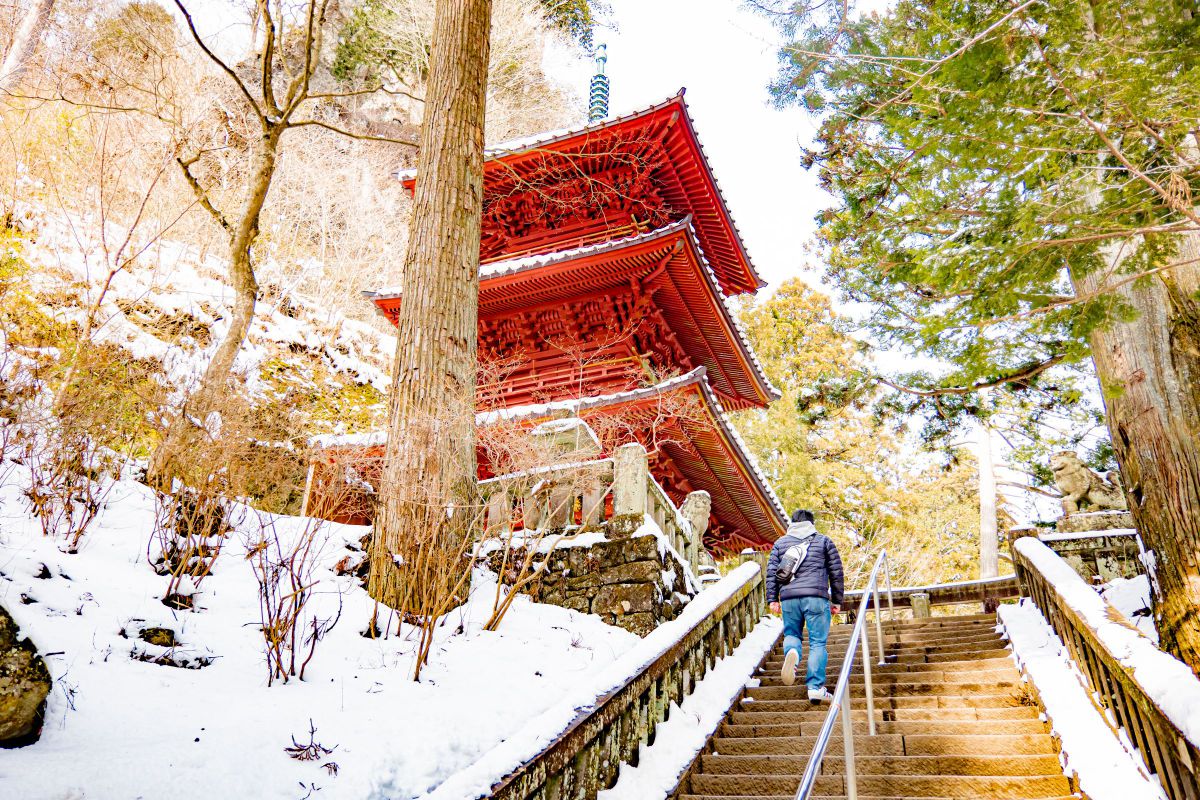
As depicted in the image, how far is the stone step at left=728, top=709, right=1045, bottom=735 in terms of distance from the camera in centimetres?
444

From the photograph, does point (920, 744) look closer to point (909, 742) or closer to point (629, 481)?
point (909, 742)

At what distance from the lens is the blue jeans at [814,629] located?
5.31 meters

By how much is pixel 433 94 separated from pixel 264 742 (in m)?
5.16

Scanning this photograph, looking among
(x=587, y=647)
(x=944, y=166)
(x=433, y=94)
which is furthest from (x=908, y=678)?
(x=433, y=94)

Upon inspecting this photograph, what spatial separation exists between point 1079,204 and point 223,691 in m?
5.30

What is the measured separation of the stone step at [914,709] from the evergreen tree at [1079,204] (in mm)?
1336

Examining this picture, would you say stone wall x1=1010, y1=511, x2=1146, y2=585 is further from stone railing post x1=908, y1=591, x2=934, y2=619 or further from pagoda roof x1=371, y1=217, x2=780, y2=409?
pagoda roof x1=371, y1=217, x2=780, y2=409

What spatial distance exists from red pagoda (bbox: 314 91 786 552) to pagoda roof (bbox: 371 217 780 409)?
26mm

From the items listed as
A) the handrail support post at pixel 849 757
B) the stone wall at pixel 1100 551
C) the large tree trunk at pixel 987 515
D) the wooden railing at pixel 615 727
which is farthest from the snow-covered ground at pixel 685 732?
the large tree trunk at pixel 987 515

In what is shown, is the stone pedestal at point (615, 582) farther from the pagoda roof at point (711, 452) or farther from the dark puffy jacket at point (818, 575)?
the pagoda roof at point (711, 452)

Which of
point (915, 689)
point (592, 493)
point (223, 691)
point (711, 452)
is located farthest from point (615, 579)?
point (711, 452)

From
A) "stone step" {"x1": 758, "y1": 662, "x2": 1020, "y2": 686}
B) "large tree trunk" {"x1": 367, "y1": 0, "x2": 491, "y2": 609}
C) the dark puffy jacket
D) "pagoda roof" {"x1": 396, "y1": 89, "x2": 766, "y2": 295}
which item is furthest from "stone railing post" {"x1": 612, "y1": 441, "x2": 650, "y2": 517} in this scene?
"pagoda roof" {"x1": 396, "y1": 89, "x2": 766, "y2": 295}

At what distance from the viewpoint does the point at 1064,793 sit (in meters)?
3.59

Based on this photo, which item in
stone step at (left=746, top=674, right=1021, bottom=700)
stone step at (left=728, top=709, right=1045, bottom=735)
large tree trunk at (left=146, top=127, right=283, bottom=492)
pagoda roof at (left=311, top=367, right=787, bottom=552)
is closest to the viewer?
stone step at (left=728, top=709, right=1045, bottom=735)
